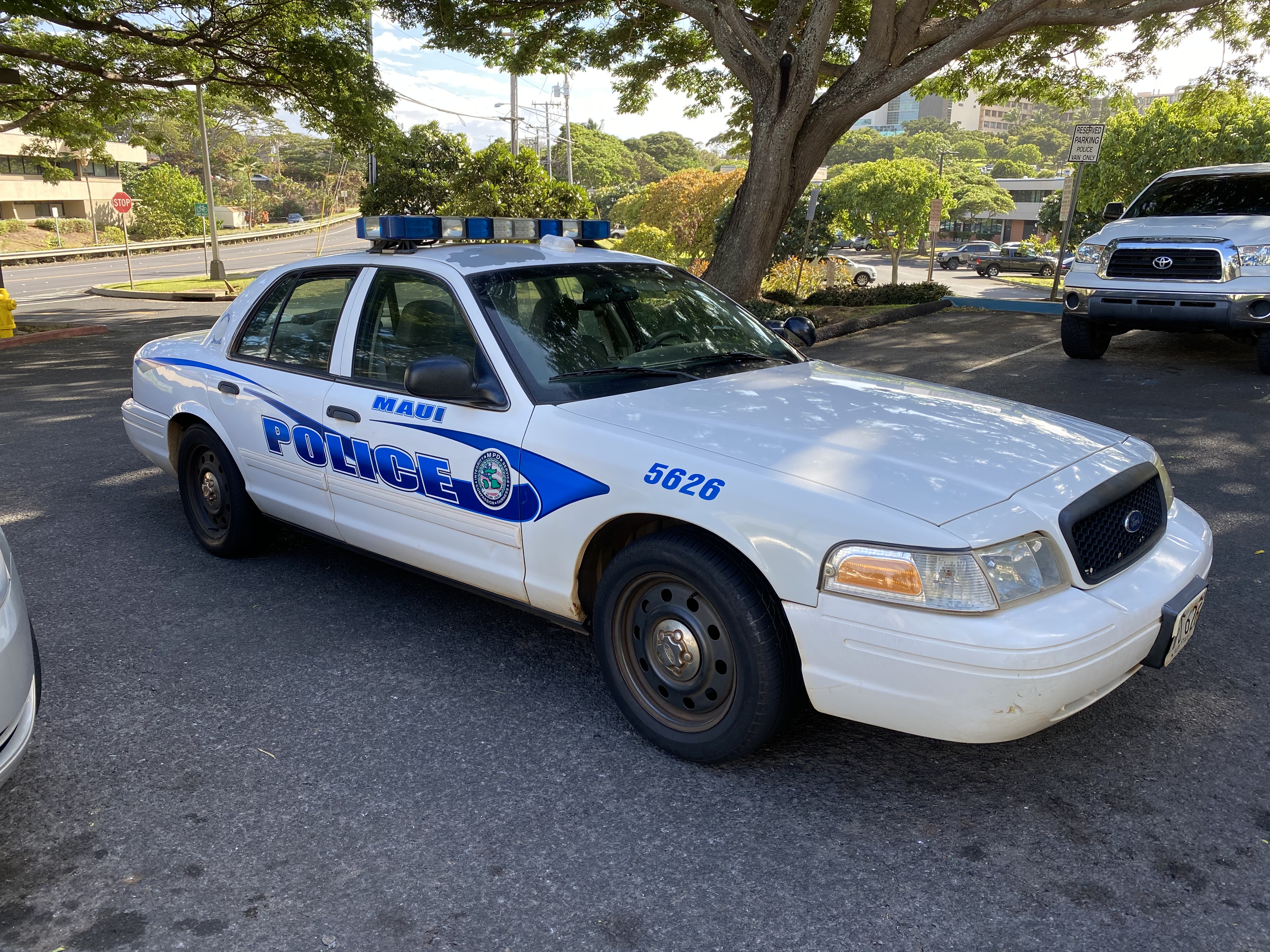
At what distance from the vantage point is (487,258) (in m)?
4.08

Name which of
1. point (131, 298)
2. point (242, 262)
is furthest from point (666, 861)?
point (242, 262)

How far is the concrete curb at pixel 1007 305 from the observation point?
1531cm

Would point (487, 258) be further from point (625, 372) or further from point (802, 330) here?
point (802, 330)

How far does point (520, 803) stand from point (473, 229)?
2.68 metres

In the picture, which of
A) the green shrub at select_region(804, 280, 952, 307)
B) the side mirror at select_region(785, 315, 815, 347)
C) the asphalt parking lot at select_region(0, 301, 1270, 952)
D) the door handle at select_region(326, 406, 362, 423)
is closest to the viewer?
the asphalt parking lot at select_region(0, 301, 1270, 952)

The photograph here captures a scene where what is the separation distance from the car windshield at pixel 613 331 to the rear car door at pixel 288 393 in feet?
2.99

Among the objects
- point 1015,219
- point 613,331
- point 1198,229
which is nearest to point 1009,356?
point 1198,229

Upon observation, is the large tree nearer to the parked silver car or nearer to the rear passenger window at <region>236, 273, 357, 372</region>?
the rear passenger window at <region>236, 273, 357, 372</region>

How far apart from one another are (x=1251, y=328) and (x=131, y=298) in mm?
24462

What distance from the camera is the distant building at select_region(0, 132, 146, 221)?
2341 inches

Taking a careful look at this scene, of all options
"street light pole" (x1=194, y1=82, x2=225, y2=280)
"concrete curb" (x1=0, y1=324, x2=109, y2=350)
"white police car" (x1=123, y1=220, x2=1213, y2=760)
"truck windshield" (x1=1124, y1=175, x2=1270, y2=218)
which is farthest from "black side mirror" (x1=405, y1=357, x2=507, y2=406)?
"street light pole" (x1=194, y1=82, x2=225, y2=280)

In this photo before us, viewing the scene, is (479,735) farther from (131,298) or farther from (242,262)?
(242,262)

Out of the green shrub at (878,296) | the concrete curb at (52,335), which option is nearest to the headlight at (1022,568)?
the green shrub at (878,296)

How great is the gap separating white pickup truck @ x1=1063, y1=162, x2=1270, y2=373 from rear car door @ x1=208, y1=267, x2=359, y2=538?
7.90 metres
